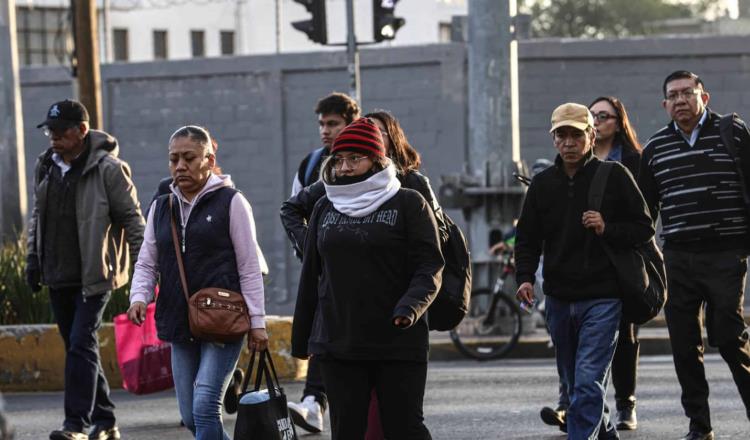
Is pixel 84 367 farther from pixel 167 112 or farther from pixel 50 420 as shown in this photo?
pixel 167 112

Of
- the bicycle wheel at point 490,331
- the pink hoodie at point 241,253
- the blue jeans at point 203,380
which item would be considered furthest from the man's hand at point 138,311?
the bicycle wheel at point 490,331

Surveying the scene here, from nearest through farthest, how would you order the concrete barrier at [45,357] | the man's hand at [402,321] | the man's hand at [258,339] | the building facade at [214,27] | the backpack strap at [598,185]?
1. the man's hand at [402,321]
2. the man's hand at [258,339]
3. the backpack strap at [598,185]
4. the concrete barrier at [45,357]
5. the building facade at [214,27]

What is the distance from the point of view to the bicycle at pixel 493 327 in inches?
545

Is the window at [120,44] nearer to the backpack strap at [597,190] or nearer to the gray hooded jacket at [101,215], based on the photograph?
the gray hooded jacket at [101,215]

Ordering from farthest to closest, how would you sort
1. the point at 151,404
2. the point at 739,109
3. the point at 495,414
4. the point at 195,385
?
1. the point at 739,109
2. the point at 151,404
3. the point at 495,414
4. the point at 195,385

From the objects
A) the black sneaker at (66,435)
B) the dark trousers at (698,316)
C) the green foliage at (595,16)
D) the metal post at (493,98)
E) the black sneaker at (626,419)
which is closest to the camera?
the dark trousers at (698,316)

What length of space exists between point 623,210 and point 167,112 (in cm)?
1288

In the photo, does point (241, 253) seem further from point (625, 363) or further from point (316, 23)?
point (316, 23)

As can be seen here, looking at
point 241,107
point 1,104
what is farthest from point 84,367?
point 241,107

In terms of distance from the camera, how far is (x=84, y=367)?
28.5 ft

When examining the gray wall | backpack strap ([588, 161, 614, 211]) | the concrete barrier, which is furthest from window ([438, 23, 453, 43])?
backpack strap ([588, 161, 614, 211])

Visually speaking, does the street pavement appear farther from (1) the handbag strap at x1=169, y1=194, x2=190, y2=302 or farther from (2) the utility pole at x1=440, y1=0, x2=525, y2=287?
(2) the utility pole at x1=440, y1=0, x2=525, y2=287

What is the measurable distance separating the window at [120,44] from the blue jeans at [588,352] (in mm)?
46432

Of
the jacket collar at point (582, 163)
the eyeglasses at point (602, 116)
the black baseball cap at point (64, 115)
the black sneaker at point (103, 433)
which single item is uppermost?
the black baseball cap at point (64, 115)
